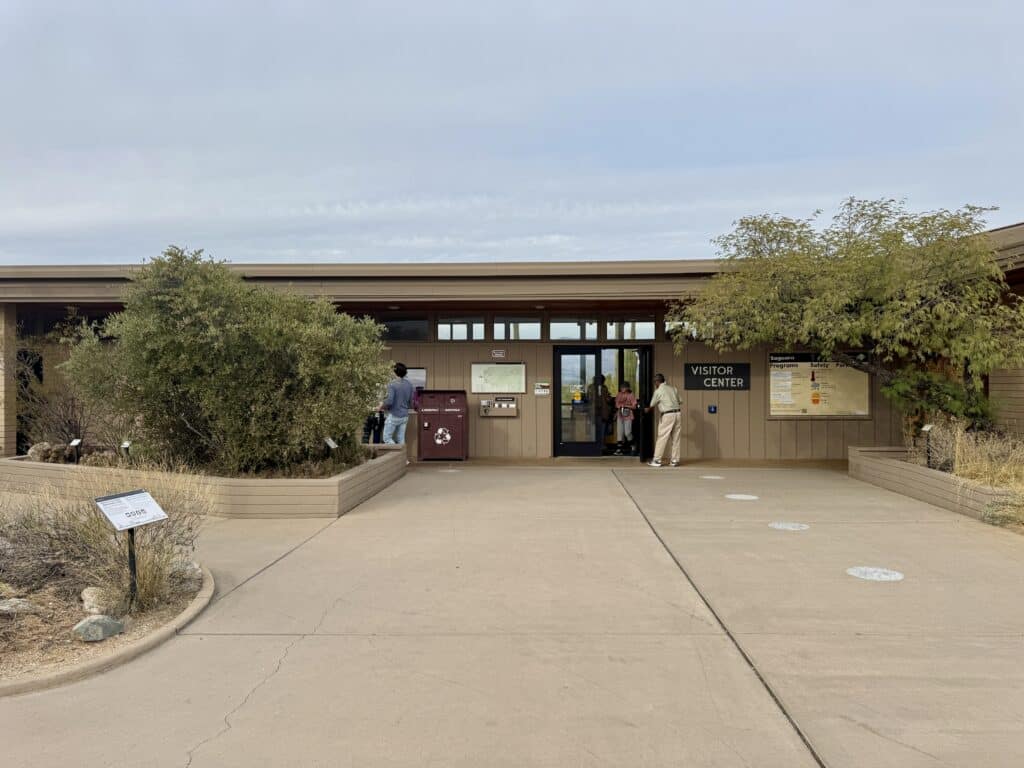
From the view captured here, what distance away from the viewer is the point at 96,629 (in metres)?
4.49

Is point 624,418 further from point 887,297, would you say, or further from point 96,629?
point 96,629

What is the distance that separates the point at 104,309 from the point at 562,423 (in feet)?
32.9

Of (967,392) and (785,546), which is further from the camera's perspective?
(967,392)

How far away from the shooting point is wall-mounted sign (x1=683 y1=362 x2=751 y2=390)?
14.6 m

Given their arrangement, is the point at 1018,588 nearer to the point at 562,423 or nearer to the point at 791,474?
the point at 791,474

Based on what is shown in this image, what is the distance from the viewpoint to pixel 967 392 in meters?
11.0

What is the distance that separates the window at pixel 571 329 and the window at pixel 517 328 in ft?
1.13

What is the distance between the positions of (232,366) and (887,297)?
349 inches

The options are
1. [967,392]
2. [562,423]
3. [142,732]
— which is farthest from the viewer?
[562,423]

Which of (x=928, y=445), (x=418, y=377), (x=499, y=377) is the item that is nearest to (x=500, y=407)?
(x=499, y=377)

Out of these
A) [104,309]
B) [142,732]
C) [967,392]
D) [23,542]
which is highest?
[104,309]

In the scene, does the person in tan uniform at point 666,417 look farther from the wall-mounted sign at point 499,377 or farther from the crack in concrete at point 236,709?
the crack in concrete at point 236,709

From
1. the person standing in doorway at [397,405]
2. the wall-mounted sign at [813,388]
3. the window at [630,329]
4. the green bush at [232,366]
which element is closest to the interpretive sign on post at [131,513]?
the green bush at [232,366]

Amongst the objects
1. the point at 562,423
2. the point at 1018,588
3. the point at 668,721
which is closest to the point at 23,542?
the point at 668,721
